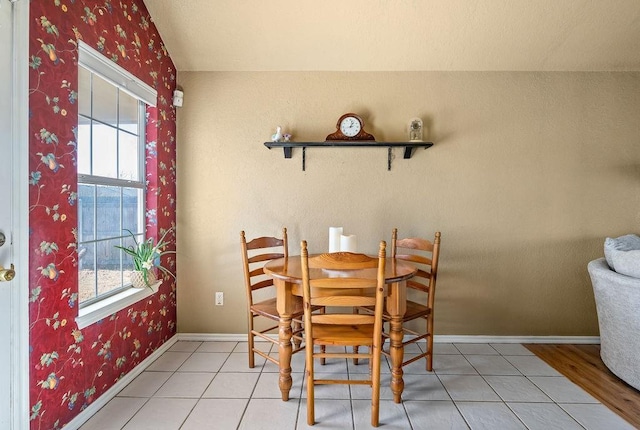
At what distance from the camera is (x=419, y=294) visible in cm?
262

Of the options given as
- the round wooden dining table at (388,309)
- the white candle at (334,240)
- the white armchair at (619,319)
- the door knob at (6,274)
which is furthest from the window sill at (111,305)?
the white armchair at (619,319)

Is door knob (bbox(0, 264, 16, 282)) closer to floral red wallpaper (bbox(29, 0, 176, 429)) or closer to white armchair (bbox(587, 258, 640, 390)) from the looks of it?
floral red wallpaper (bbox(29, 0, 176, 429))

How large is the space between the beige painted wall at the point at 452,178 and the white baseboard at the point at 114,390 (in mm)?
604

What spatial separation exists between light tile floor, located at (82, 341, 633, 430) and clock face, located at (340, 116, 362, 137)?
1.70m

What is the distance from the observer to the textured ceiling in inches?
84.9

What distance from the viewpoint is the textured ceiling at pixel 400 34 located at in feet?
7.07

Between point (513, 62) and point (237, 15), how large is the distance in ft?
6.93

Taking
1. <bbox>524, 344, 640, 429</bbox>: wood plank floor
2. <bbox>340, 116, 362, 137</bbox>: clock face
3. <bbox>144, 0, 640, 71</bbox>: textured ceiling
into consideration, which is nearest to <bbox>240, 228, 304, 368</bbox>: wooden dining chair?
<bbox>340, 116, 362, 137</bbox>: clock face

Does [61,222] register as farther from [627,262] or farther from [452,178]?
[627,262]

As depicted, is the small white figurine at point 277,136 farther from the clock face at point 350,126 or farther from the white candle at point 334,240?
the white candle at point 334,240

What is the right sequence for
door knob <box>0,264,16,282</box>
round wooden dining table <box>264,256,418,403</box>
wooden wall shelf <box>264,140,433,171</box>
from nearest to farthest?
1. door knob <box>0,264,16,282</box>
2. round wooden dining table <box>264,256,418,403</box>
3. wooden wall shelf <box>264,140,433,171</box>

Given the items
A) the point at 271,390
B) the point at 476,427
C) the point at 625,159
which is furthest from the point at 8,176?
the point at 625,159

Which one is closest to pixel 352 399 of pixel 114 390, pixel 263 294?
pixel 263 294

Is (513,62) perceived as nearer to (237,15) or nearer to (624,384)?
(237,15)
